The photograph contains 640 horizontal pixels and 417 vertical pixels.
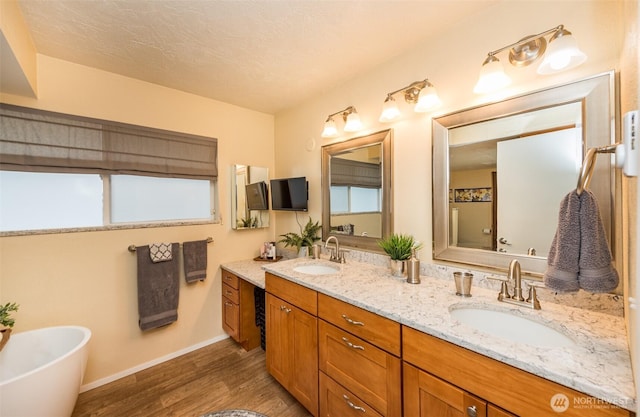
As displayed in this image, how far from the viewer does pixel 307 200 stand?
256 cm

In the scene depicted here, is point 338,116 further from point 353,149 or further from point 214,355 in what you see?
point 214,355

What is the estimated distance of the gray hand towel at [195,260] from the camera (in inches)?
91.1

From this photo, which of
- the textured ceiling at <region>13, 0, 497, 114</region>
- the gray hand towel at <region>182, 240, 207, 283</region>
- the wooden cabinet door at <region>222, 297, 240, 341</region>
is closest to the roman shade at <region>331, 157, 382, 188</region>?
the textured ceiling at <region>13, 0, 497, 114</region>

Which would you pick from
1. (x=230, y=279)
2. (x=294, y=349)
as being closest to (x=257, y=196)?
(x=230, y=279)

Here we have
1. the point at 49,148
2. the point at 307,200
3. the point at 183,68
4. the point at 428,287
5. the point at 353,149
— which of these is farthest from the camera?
the point at 307,200

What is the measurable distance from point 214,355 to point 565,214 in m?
2.77

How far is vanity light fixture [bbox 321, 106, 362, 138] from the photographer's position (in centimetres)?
201

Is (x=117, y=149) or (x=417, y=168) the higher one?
(x=117, y=149)

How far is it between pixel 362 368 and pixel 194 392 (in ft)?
4.83

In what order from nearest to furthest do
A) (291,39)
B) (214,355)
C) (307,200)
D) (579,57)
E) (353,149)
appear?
(579,57), (291,39), (353,149), (214,355), (307,200)

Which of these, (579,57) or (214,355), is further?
(214,355)

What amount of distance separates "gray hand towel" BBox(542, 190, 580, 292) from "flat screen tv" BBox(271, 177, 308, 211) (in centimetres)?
194

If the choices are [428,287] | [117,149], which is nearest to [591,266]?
[428,287]

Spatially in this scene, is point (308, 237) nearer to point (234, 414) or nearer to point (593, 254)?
point (234, 414)
